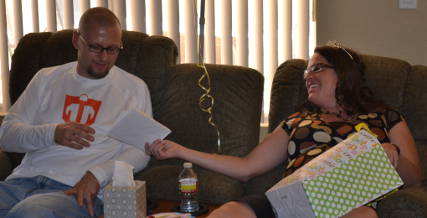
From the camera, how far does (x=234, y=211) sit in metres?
2.05

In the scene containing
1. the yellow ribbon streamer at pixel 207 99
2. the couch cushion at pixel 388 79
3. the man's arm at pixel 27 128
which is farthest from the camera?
the yellow ribbon streamer at pixel 207 99

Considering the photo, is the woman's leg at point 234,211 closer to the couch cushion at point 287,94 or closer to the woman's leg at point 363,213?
the woman's leg at point 363,213

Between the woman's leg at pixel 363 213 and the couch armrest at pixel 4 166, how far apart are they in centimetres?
157

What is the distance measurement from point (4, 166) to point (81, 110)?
53 centimetres

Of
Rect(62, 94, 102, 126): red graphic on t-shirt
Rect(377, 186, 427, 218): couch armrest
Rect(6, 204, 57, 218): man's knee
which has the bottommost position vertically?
Rect(6, 204, 57, 218): man's knee

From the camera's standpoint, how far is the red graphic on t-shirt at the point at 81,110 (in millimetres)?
2506

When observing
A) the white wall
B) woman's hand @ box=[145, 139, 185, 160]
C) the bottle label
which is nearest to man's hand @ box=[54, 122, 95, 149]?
woman's hand @ box=[145, 139, 185, 160]

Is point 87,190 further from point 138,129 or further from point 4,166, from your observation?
point 4,166

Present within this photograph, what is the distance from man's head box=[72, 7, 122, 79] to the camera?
2.52 m

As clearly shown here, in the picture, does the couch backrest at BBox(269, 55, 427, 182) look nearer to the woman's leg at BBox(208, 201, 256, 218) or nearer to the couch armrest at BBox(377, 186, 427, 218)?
the couch armrest at BBox(377, 186, 427, 218)

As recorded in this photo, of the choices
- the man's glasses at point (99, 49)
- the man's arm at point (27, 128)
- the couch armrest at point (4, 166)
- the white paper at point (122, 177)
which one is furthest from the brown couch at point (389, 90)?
the couch armrest at point (4, 166)

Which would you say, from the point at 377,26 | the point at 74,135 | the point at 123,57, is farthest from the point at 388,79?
the point at 74,135

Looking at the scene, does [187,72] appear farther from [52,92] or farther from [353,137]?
[353,137]

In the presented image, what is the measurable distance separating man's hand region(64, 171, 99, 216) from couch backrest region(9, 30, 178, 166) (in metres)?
0.62
